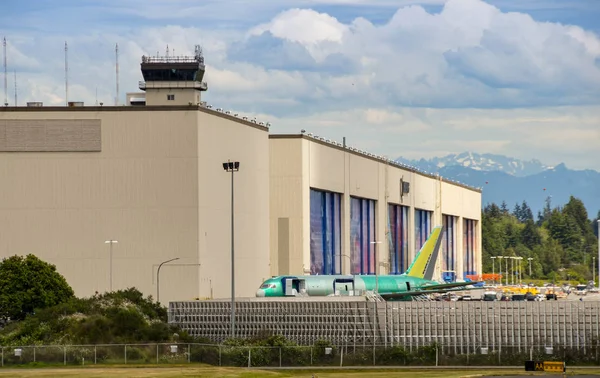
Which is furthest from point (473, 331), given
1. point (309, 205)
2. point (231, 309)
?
point (309, 205)

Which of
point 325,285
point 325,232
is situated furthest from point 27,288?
point 325,232

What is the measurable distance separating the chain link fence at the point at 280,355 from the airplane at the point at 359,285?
3356 cm

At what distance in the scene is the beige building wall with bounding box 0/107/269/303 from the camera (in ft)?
479

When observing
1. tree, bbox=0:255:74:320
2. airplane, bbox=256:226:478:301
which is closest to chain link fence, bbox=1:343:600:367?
tree, bbox=0:255:74:320

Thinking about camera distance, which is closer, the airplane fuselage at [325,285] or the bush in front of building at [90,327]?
the bush in front of building at [90,327]

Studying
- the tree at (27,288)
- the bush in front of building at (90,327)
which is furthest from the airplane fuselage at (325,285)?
the tree at (27,288)

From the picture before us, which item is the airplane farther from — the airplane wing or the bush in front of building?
the bush in front of building

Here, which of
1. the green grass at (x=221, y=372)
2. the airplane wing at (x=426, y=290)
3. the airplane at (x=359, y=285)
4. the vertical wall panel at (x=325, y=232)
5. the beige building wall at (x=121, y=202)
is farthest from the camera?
the vertical wall panel at (x=325, y=232)

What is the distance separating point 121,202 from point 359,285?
2847cm

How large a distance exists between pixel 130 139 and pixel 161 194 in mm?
7295

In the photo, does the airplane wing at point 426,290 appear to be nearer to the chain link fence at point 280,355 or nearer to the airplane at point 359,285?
the airplane at point 359,285

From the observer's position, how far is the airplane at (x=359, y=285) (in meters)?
132

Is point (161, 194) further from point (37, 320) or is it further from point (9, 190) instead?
point (37, 320)

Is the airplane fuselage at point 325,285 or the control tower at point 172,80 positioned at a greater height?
the control tower at point 172,80
